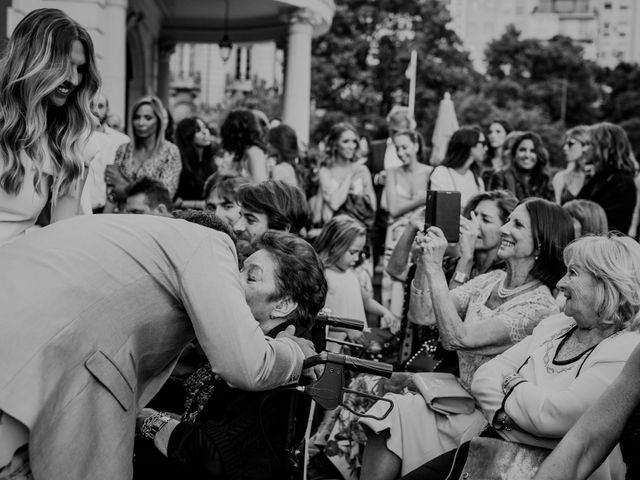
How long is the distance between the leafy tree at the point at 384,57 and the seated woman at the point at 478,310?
34.2 metres

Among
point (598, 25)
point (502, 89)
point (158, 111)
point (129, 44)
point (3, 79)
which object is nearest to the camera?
point (3, 79)

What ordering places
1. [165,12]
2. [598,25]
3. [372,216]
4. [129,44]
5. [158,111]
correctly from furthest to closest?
[598,25] → [165,12] → [129,44] → [372,216] → [158,111]

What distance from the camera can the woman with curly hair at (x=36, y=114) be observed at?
327 cm

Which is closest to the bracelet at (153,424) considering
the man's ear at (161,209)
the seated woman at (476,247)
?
the seated woman at (476,247)

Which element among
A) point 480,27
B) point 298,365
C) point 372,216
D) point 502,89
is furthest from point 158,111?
point 480,27

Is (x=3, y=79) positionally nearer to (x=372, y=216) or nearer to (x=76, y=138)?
(x=76, y=138)

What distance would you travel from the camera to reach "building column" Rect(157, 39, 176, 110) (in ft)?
65.3

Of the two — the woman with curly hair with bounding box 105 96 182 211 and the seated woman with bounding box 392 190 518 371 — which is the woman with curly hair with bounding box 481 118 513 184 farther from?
the seated woman with bounding box 392 190 518 371

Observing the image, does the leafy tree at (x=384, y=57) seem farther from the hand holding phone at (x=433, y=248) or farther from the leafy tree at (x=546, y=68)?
the hand holding phone at (x=433, y=248)

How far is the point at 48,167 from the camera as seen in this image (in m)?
3.38

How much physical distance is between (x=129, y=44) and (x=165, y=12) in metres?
1.74

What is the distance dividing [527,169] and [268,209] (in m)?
3.80

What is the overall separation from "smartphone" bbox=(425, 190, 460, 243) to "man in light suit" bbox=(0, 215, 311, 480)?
2.06 m

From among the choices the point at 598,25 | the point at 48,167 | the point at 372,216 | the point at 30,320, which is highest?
the point at 598,25
